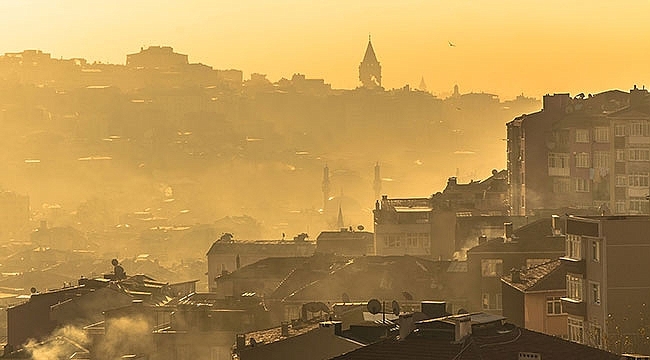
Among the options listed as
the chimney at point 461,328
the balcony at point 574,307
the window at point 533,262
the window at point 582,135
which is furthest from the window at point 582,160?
the chimney at point 461,328

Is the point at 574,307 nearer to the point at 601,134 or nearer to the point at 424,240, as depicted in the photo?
the point at 601,134

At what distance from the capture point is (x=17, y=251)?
192m

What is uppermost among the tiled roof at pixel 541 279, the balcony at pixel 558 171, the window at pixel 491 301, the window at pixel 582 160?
the window at pixel 582 160

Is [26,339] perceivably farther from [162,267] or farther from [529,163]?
[162,267]

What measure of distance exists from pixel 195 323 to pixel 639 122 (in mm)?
25337

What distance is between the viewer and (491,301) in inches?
2234

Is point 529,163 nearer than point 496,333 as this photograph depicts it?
No

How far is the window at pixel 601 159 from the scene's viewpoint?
78.4 metres

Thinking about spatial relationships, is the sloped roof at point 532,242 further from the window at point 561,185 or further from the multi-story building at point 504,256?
the window at point 561,185

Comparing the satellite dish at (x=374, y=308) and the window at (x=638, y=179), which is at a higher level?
the window at (x=638, y=179)

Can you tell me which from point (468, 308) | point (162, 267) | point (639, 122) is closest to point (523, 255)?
point (468, 308)

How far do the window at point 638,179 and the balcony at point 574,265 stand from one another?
33142 millimetres

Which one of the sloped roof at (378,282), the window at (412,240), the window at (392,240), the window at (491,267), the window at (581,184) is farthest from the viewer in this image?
the window at (392,240)

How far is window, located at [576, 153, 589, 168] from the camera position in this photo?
79.1 metres
